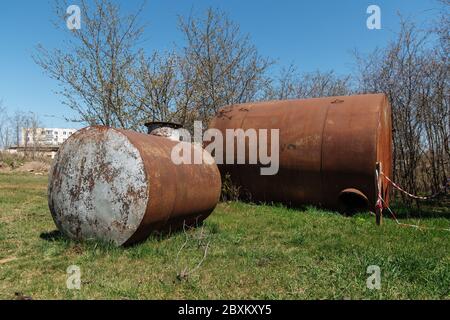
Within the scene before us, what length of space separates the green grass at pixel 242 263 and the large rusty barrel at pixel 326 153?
4.49ft

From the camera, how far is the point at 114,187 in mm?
4691

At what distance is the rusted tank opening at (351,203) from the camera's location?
25.5ft

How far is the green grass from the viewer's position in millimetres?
3398

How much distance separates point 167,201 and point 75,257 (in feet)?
4.04

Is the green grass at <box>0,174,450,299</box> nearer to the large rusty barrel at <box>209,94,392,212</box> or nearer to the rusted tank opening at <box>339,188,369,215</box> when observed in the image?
the rusted tank opening at <box>339,188,369,215</box>

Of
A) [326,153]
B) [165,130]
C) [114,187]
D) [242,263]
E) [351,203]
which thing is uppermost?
[165,130]

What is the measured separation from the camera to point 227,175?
930 centimetres

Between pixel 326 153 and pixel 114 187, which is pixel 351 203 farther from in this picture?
pixel 114 187

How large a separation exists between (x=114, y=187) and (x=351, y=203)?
514 cm
